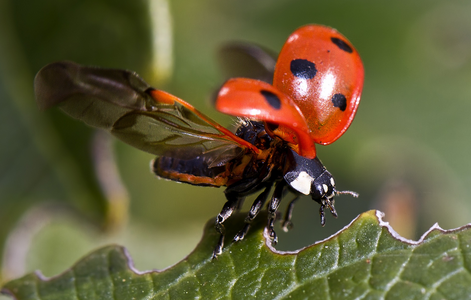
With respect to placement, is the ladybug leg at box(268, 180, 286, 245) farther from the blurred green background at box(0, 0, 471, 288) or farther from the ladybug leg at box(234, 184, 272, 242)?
the blurred green background at box(0, 0, 471, 288)

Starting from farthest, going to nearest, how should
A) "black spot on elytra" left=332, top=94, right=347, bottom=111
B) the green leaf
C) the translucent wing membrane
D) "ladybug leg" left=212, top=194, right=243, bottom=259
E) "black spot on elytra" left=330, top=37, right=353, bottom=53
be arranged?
1. "black spot on elytra" left=330, top=37, right=353, bottom=53
2. "black spot on elytra" left=332, top=94, right=347, bottom=111
3. "ladybug leg" left=212, top=194, right=243, bottom=259
4. the translucent wing membrane
5. the green leaf

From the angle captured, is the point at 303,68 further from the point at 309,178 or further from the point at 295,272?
the point at 295,272

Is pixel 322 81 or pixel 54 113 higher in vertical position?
pixel 54 113

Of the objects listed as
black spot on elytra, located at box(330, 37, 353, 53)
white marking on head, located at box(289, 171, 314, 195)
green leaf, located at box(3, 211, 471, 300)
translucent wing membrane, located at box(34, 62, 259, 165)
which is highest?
black spot on elytra, located at box(330, 37, 353, 53)

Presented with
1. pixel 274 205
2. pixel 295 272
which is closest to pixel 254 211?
pixel 274 205

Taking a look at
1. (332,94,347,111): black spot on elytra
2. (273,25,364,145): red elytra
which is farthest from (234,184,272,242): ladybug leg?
(332,94,347,111): black spot on elytra

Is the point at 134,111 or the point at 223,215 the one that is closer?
the point at 134,111

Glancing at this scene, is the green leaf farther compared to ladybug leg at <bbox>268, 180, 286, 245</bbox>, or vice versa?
ladybug leg at <bbox>268, 180, 286, 245</bbox>

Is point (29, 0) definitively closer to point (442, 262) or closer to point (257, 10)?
point (257, 10)
